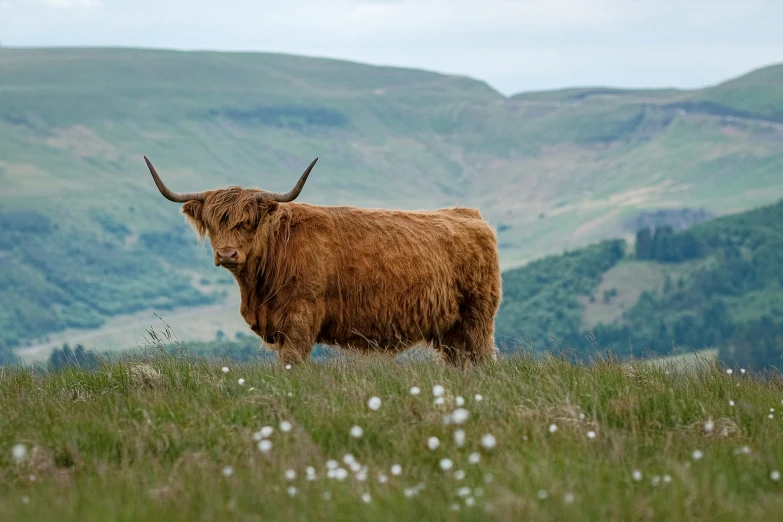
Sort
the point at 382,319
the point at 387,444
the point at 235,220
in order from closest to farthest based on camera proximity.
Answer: the point at 387,444 → the point at 235,220 → the point at 382,319

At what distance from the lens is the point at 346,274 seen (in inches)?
396

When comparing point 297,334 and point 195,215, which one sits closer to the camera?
point 297,334

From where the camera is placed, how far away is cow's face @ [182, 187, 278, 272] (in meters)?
9.82

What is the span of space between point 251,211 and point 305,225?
51cm

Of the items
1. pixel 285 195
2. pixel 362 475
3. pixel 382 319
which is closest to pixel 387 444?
pixel 362 475

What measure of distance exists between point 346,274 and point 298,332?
74 centimetres

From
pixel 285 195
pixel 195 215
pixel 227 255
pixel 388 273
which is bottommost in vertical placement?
pixel 388 273

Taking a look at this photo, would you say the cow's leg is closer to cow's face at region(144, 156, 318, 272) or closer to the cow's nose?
cow's face at region(144, 156, 318, 272)

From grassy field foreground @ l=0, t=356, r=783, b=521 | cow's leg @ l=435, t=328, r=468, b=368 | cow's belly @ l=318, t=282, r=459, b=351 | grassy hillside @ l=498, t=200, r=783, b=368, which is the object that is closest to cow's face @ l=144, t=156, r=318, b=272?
cow's belly @ l=318, t=282, r=459, b=351

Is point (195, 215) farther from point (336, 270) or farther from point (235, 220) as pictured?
point (336, 270)

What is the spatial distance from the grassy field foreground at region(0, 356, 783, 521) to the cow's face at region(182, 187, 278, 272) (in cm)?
188

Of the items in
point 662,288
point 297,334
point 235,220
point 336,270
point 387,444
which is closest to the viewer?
point 387,444

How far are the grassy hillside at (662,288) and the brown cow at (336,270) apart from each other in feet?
376

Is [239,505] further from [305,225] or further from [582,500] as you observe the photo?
[305,225]
